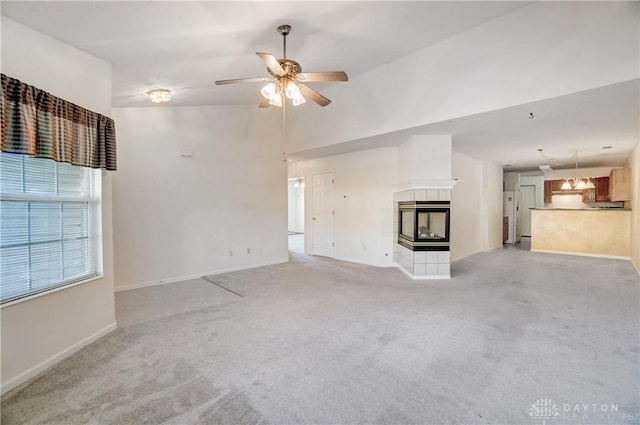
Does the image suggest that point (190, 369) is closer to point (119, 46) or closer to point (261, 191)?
point (119, 46)

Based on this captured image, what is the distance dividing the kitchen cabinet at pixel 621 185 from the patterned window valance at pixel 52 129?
10.1 metres

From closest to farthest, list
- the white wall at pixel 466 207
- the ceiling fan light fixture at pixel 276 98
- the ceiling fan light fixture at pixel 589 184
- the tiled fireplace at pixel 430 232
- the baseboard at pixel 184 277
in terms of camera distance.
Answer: the ceiling fan light fixture at pixel 276 98 < the baseboard at pixel 184 277 < the tiled fireplace at pixel 430 232 < the white wall at pixel 466 207 < the ceiling fan light fixture at pixel 589 184

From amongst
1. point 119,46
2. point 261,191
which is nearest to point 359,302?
point 261,191

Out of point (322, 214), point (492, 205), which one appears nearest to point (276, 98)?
point (322, 214)

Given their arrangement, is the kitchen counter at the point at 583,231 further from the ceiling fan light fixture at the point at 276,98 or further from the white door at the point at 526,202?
the ceiling fan light fixture at the point at 276,98

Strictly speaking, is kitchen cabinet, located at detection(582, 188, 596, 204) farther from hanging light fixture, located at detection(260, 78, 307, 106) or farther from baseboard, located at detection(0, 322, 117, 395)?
baseboard, located at detection(0, 322, 117, 395)

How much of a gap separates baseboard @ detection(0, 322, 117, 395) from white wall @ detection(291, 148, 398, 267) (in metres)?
4.53

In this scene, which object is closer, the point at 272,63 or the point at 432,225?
the point at 272,63

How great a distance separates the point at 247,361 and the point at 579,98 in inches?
163

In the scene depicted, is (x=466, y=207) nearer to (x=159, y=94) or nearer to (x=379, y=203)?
(x=379, y=203)

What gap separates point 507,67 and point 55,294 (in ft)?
16.2

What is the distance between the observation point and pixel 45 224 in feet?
8.00

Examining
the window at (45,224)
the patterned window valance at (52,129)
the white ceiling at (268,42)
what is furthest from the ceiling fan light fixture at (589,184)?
the window at (45,224)

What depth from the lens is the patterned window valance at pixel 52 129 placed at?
2.04 metres
